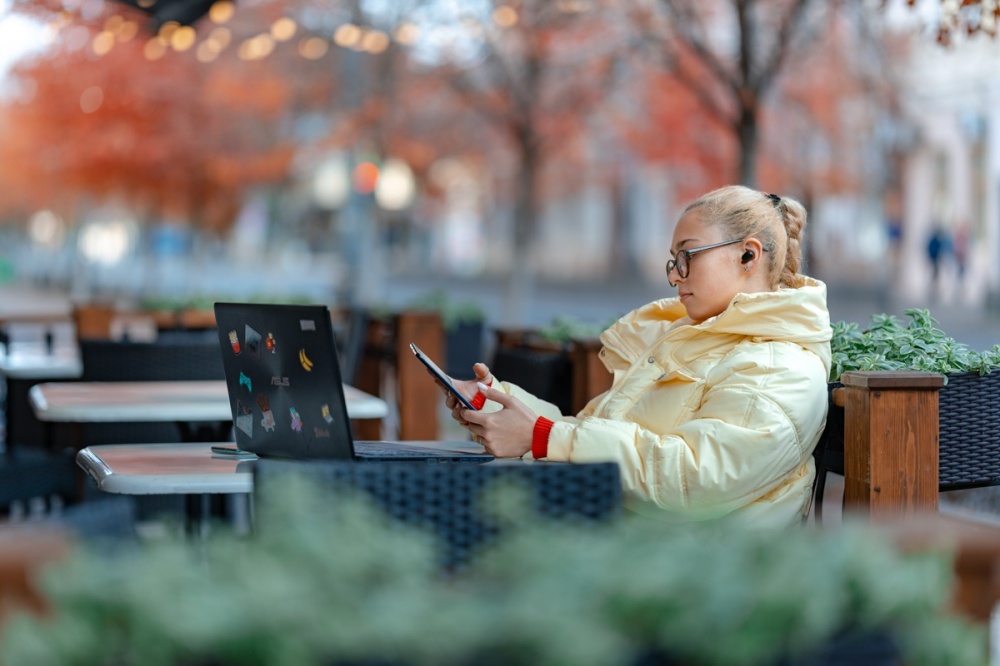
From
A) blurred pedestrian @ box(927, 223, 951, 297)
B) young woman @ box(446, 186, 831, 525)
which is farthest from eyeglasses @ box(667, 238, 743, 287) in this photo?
blurred pedestrian @ box(927, 223, 951, 297)

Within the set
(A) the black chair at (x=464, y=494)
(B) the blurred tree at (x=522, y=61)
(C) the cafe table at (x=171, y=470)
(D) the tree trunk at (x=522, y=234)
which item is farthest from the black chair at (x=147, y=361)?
(D) the tree trunk at (x=522, y=234)

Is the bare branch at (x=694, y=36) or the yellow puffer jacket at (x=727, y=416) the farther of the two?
the bare branch at (x=694, y=36)

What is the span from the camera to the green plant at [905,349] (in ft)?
11.2

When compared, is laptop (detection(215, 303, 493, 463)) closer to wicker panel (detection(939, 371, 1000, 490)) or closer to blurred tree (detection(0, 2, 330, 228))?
wicker panel (detection(939, 371, 1000, 490))

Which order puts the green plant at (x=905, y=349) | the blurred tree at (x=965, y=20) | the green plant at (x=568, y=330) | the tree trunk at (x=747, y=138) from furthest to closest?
the tree trunk at (x=747, y=138)
the green plant at (x=568, y=330)
the blurred tree at (x=965, y=20)
the green plant at (x=905, y=349)

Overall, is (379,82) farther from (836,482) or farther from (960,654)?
(960,654)

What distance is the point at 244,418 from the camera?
10.5 feet

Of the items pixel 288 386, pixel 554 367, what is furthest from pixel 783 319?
pixel 554 367

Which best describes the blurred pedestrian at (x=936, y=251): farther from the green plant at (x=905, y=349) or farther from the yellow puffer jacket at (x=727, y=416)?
the yellow puffer jacket at (x=727, y=416)

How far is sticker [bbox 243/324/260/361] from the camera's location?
118 inches

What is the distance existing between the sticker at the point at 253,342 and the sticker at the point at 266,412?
90 mm

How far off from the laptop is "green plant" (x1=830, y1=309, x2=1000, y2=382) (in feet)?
3.23

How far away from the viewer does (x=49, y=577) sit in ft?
4.54

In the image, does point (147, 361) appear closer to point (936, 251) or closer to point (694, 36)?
point (694, 36)
